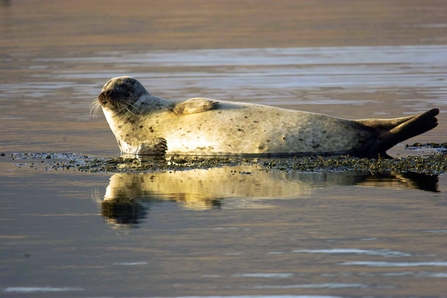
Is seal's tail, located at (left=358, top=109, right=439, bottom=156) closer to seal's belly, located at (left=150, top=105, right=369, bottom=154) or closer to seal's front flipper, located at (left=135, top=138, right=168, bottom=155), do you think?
seal's belly, located at (left=150, top=105, right=369, bottom=154)

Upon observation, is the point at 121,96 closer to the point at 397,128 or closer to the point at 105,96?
the point at 105,96

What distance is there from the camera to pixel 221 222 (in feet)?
26.6

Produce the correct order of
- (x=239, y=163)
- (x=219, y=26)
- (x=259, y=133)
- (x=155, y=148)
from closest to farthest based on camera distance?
1. (x=239, y=163)
2. (x=259, y=133)
3. (x=155, y=148)
4. (x=219, y=26)

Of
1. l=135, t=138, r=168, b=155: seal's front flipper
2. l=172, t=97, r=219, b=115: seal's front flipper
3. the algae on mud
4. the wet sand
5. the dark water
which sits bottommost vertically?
the dark water

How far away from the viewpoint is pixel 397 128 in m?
11.9

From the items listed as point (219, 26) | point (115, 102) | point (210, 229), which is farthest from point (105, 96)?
point (219, 26)

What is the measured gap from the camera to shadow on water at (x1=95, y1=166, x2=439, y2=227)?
29.1 feet

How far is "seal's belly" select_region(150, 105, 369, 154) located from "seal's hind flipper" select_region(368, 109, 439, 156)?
18 centimetres

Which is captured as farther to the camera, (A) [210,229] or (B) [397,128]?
(B) [397,128]

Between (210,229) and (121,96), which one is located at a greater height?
(121,96)

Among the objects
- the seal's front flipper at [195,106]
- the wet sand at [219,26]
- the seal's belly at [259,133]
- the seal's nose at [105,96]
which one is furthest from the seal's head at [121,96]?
the wet sand at [219,26]

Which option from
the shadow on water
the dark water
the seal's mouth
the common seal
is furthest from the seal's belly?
the shadow on water

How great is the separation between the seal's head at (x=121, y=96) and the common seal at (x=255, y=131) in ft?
0.97

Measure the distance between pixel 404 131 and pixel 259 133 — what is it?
1.59 metres
